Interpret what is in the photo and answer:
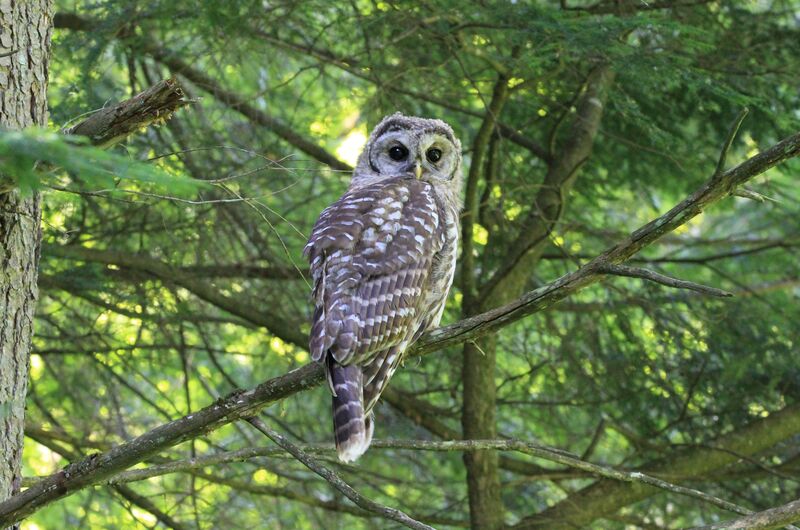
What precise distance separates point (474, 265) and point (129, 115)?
326 centimetres

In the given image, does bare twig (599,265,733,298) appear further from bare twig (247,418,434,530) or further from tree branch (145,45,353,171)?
tree branch (145,45,353,171)

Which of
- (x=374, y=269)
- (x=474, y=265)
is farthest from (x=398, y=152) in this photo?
(x=374, y=269)

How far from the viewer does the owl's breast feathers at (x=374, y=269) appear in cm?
354

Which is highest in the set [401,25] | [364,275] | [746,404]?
[401,25]

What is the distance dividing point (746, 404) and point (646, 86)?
7.63 ft

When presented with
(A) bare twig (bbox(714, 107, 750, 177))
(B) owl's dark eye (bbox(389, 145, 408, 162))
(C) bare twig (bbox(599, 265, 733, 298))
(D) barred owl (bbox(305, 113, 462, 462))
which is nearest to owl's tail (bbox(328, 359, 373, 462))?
(D) barred owl (bbox(305, 113, 462, 462))

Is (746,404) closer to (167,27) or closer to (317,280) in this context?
(317,280)

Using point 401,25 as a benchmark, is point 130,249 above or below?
below

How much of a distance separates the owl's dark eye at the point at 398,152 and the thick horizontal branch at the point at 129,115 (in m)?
2.20

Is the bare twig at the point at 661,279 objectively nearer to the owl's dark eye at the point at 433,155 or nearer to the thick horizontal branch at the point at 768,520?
the thick horizontal branch at the point at 768,520

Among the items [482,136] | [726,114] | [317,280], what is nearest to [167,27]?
[482,136]

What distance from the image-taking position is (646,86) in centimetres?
462

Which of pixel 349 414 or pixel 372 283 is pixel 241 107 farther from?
pixel 349 414

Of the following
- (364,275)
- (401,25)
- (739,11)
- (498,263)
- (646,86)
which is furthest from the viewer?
(498,263)
